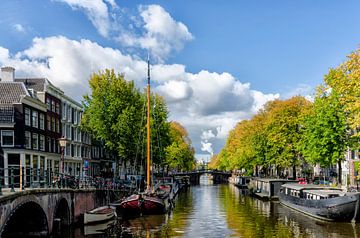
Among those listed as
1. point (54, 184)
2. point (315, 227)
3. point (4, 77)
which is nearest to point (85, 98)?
point (4, 77)

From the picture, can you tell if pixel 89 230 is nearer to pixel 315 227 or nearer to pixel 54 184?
pixel 54 184

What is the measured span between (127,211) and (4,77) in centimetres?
2869

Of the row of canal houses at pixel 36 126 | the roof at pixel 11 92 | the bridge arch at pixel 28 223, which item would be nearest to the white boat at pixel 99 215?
the row of canal houses at pixel 36 126

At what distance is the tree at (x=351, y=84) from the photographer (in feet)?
122

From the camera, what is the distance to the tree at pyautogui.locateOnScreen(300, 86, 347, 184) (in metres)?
53.7

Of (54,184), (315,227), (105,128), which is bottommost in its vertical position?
(315,227)

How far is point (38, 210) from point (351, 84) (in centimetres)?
2869

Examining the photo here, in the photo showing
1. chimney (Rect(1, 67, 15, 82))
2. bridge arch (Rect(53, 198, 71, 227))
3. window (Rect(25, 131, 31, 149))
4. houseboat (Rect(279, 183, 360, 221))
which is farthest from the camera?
chimney (Rect(1, 67, 15, 82))

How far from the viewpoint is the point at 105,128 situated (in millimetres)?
64188

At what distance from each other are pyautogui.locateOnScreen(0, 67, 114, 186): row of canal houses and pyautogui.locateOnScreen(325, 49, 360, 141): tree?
91.3 ft

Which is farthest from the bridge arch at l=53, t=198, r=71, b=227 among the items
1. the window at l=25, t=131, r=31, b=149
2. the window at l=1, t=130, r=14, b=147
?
the window at l=25, t=131, r=31, b=149

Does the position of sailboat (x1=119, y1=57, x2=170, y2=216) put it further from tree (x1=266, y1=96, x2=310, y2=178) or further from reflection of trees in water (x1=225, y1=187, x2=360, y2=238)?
tree (x1=266, y1=96, x2=310, y2=178)

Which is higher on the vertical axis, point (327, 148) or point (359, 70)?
point (359, 70)

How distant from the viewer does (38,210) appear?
3012 centimetres
